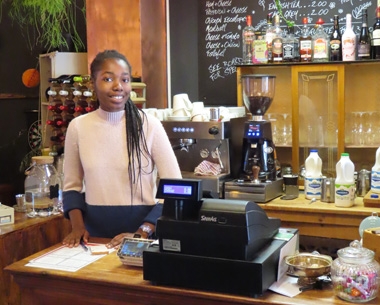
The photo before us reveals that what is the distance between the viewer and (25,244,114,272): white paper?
1927 mm

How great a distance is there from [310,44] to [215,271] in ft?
8.27

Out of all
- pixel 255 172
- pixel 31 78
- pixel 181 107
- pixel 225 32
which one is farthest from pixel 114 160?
pixel 31 78

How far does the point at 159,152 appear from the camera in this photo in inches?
91.0

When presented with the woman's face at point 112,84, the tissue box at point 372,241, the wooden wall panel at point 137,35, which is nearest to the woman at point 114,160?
the woman's face at point 112,84

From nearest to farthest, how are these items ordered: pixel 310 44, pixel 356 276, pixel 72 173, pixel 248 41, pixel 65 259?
1. pixel 356 276
2. pixel 65 259
3. pixel 72 173
4. pixel 310 44
5. pixel 248 41

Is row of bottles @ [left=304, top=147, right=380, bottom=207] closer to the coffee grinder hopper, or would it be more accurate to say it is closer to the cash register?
the coffee grinder hopper

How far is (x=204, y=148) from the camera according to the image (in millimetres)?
3693

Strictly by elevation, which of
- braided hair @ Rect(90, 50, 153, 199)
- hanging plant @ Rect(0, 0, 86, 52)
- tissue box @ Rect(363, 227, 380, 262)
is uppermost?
hanging plant @ Rect(0, 0, 86, 52)

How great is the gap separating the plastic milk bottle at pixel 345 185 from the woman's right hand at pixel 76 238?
5.46 feet

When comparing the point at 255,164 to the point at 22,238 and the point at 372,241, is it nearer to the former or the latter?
the point at 22,238

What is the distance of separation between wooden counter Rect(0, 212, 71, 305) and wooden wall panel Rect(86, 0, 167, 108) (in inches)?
60.4

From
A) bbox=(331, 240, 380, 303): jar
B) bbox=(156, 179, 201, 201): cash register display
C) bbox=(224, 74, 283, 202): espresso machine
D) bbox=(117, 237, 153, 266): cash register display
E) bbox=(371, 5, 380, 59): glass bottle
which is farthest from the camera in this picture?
bbox=(371, 5, 380, 59): glass bottle

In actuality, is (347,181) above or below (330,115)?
below

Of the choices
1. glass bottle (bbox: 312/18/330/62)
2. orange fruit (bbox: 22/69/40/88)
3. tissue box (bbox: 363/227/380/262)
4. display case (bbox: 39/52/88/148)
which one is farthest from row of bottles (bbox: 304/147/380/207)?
orange fruit (bbox: 22/69/40/88)
